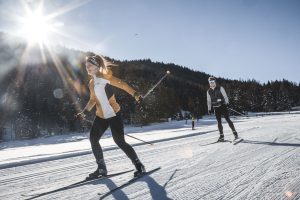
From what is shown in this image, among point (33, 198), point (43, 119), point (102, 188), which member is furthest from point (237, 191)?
point (43, 119)

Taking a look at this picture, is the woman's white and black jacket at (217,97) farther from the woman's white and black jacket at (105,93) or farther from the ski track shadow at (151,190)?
the ski track shadow at (151,190)

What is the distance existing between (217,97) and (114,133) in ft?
20.5

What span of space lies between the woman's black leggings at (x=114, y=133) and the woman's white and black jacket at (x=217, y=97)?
6060 mm

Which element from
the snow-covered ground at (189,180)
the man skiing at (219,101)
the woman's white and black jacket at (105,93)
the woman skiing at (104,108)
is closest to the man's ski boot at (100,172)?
the woman skiing at (104,108)

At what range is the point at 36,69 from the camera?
282 ft

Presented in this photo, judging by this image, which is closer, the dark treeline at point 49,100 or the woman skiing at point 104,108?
the woman skiing at point 104,108

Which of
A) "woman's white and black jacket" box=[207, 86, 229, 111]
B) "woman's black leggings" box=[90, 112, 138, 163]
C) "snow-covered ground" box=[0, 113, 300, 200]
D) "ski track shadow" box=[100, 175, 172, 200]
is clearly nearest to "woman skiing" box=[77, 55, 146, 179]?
"woman's black leggings" box=[90, 112, 138, 163]

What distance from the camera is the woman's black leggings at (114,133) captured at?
495 cm

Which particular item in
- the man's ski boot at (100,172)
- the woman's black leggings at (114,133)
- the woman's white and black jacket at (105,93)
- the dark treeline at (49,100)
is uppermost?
the dark treeline at (49,100)

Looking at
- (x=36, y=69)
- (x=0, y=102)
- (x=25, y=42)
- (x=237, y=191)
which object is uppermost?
(x=25, y=42)

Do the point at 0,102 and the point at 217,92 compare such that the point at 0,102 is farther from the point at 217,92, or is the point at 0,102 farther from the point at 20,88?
the point at 217,92

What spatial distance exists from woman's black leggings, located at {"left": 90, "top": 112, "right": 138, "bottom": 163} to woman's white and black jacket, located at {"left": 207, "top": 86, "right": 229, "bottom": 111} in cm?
606

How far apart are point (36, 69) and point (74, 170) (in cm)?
8528

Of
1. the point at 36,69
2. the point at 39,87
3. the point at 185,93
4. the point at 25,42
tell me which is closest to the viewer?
the point at 39,87
